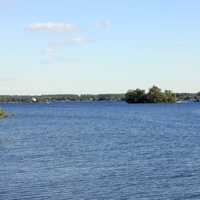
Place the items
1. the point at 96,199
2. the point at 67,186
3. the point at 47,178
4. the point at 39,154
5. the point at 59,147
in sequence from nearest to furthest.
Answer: the point at 96,199 < the point at 67,186 < the point at 47,178 < the point at 39,154 < the point at 59,147

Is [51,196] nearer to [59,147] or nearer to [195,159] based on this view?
[195,159]

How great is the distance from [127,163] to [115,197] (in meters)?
13.9

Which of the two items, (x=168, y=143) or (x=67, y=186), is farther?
(x=168, y=143)

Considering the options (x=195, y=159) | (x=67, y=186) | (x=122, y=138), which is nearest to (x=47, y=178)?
(x=67, y=186)

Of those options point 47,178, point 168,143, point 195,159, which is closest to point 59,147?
point 168,143

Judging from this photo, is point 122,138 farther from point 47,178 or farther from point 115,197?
point 115,197

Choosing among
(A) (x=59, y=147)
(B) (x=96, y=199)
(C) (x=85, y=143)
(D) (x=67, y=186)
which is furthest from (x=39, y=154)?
(B) (x=96, y=199)

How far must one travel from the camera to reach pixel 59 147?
66375mm

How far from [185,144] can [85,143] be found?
1127 centimetres

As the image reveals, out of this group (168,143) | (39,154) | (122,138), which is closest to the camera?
(39,154)

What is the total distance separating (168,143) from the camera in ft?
232

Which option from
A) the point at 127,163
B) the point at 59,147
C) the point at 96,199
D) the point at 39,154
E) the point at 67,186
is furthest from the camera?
the point at 59,147

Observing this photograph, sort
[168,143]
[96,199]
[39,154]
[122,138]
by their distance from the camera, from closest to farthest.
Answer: [96,199] < [39,154] < [168,143] < [122,138]

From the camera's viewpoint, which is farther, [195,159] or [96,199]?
[195,159]
